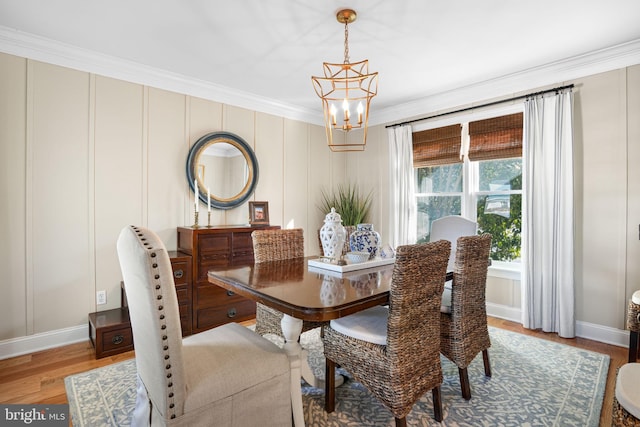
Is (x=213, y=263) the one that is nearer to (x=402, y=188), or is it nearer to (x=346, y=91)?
(x=346, y=91)

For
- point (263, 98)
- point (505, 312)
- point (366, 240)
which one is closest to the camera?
point (366, 240)

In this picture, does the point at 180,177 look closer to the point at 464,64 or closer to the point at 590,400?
the point at 464,64

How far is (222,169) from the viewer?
371 cm

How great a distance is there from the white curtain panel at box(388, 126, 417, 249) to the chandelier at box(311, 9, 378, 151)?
0.51 meters

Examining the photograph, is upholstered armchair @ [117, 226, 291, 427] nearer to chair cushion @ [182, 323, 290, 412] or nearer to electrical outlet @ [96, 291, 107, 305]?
chair cushion @ [182, 323, 290, 412]

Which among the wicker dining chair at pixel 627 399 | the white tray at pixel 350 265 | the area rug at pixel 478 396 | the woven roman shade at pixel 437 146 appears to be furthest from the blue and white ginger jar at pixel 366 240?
the woven roman shade at pixel 437 146

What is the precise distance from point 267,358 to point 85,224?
7.83 feet

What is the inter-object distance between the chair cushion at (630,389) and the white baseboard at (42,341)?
3.62 meters

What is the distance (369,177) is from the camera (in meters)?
4.80

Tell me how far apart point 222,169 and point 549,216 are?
3431 millimetres

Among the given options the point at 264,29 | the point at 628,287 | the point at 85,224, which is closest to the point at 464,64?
the point at 264,29

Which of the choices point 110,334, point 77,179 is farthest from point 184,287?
point 77,179

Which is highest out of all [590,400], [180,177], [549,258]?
[180,177]

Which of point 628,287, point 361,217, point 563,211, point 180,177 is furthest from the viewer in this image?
point 361,217
